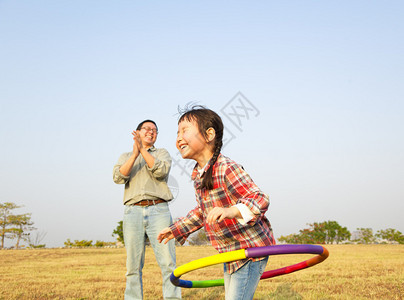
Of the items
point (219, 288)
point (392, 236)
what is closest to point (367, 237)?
point (392, 236)

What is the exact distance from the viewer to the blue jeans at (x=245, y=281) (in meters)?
2.78

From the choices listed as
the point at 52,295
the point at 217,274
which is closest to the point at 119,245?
the point at 217,274

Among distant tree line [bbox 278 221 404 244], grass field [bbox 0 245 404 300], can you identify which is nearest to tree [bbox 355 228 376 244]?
distant tree line [bbox 278 221 404 244]

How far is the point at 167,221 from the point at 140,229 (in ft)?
1.28

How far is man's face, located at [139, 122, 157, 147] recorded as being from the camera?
5703 millimetres

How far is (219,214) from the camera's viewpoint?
2381mm

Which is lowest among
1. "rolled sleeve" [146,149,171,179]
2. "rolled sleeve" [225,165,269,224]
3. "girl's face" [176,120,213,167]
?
"rolled sleeve" [225,165,269,224]

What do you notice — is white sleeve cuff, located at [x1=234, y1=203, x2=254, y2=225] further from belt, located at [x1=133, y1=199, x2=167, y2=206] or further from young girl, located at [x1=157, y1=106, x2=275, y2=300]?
belt, located at [x1=133, y1=199, x2=167, y2=206]

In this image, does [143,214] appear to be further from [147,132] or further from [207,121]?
[207,121]

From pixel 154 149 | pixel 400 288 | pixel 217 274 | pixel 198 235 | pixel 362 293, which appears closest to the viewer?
pixel 154 149

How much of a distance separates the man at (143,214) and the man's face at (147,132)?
0.73 ft

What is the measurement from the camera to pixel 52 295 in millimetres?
6711

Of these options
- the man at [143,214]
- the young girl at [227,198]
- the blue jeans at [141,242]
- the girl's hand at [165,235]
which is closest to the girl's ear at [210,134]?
the young girl at [227,198]

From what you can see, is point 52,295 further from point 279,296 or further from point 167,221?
point 279,296
